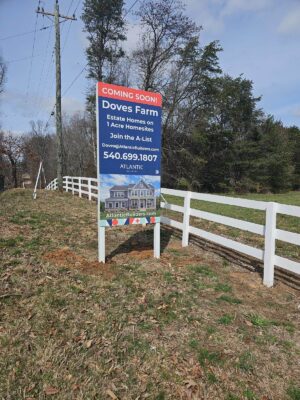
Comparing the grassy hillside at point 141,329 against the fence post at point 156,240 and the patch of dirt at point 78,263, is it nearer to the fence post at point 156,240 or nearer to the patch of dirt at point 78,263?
the patch of dirt at point 78,263

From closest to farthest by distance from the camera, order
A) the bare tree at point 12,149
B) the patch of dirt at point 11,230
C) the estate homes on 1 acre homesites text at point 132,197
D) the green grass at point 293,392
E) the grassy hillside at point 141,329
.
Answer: the green grass at point 293,392 < the grassy hillside at point 141,329 < the estate homes on 1 acre homesites text at point 132,197 < the patch of dirt at point 11,230 < the bare tree at point 12,149

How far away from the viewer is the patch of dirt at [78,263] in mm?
5387

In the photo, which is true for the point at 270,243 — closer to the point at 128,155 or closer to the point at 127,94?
the point at 128,155

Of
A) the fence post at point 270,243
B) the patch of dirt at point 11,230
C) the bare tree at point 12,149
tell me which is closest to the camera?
the fence post at point 270,243

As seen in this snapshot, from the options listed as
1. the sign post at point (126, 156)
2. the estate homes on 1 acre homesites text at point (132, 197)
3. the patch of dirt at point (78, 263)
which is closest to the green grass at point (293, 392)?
the patch of dirt at point (78, 263)

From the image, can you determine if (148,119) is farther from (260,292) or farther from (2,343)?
(2,343)

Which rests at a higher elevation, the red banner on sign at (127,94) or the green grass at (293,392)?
the red banner on sign at (127,94)

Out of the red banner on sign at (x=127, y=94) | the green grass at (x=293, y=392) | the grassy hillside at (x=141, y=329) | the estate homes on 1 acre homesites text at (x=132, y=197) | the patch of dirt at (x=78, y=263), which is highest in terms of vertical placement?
the red banner on sign at (x=127, y=94)

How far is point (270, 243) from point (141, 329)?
8.20 feet

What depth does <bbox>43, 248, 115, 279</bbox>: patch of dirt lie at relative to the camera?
5387 mm

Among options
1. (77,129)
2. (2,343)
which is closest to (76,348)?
(2,343)

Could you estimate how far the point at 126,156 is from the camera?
18.9 feet

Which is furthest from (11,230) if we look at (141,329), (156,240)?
(141,329)

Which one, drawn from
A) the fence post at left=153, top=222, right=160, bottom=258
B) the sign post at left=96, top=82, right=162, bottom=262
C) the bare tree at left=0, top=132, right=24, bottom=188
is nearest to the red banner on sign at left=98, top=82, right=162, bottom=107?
the sign post at left=96, top=82, right=162, bottom=262
